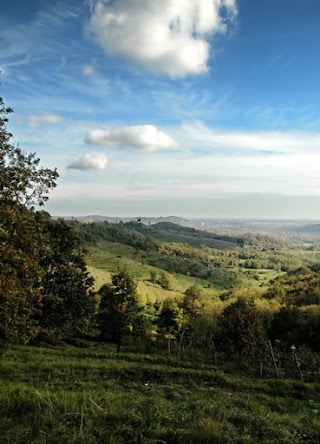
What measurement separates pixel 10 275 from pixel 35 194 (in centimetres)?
587

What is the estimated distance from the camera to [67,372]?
16.7m

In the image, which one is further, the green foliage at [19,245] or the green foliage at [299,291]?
the green foliage at [299,291]

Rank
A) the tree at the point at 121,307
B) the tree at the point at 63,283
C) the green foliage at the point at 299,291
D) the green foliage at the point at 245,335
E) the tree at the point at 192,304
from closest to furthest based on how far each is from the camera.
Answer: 1. the tree at the point at 63,283
2. the green foliage at the point at 245,335
3. the tree at the point at 121,307
4. the tree at the point at 192,304
5. the green foliage at the point at 299,291

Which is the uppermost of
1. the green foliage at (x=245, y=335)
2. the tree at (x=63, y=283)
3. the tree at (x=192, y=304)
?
the tree at (x=63, y=283)

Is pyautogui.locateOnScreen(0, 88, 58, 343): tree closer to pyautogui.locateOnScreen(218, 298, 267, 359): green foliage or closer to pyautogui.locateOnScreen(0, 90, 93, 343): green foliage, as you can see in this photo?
pyautogui.locateOnScreen(0, 90, 93, 343): green foliage

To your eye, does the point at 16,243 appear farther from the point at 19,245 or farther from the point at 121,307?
the point at 121,307

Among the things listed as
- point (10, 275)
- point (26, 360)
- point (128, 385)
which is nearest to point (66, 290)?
point (26, 360)

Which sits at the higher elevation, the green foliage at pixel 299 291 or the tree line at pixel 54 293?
the tree line at pixel 54 293

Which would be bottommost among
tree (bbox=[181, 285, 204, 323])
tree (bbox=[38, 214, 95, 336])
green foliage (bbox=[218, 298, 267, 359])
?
tree (bbox=[181, 285, 204, 323])

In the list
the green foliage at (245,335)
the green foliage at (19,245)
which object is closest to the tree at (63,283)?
the green foliage at (19,245)

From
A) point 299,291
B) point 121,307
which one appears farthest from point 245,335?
point 299,291

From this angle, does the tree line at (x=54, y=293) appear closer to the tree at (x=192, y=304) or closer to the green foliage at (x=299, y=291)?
the tree at (x=192, y=304)

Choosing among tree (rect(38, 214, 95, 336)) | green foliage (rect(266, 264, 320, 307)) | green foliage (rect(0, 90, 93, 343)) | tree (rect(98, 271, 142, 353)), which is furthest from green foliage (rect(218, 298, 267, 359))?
green foliage (rect(266, 264, 320, 307))

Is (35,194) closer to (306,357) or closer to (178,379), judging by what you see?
(178,379)
